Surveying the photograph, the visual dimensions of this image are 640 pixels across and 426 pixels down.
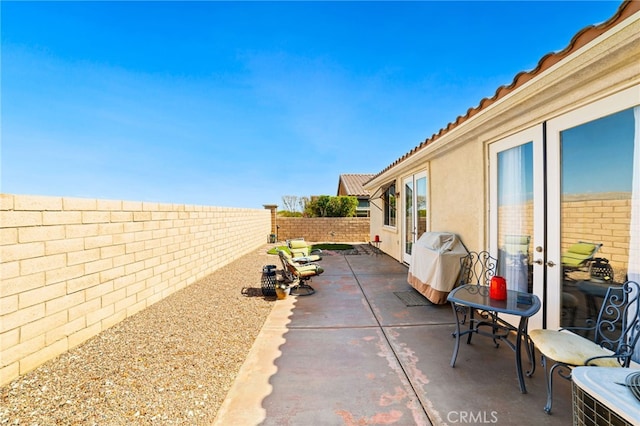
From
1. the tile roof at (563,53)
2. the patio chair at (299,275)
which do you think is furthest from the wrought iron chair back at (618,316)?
the patio chair at (299,275)

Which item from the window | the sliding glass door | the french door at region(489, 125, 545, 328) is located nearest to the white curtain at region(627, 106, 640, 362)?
the sliding glass door

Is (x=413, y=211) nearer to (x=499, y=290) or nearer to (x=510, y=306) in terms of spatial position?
(x=499, y=290)

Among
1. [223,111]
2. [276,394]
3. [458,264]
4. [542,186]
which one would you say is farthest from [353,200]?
[276,394]

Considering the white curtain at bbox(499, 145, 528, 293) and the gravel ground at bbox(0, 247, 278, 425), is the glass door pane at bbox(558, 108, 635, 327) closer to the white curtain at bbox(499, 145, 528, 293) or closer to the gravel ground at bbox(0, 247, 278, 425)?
the white curtain at bbox(499, 145, 528, 293)

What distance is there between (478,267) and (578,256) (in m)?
1.95

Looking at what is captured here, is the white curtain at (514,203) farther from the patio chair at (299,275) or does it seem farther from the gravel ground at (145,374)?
the gravel ground at (145,374)

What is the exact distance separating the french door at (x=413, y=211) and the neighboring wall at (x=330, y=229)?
7.76 meters

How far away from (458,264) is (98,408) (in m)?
5.29

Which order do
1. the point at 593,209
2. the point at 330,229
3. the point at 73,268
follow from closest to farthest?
the point at 593,209 < the point at 73,268 < the point at 330,229

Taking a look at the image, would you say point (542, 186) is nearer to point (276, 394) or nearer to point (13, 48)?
point (276, 394)

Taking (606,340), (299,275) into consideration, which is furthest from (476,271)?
(299,275)

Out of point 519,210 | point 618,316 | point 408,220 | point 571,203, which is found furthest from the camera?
point 408,220

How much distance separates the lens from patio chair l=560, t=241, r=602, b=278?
9.11 ft

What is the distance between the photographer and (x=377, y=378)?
2.77m
